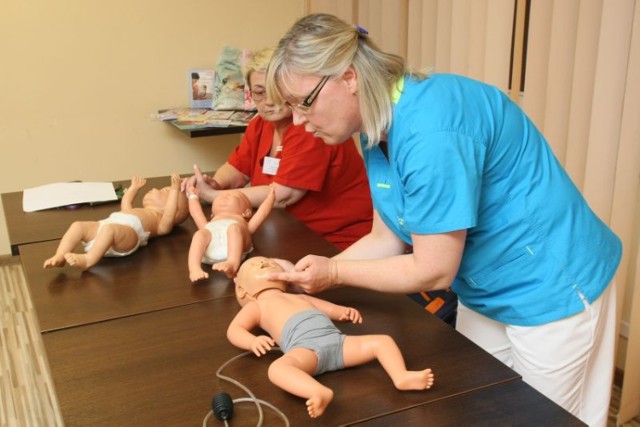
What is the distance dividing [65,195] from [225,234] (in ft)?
3.34

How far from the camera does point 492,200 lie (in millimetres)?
1327

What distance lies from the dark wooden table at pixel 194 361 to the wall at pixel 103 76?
2.34 metres

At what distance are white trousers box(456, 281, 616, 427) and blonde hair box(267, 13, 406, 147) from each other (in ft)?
2.02

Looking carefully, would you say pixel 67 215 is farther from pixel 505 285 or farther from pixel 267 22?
pixel 267 22

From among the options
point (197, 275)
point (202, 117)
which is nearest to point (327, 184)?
point (197, 275)

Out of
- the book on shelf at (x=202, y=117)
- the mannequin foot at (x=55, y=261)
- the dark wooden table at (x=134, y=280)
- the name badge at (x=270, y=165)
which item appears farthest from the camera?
the book on shelf at (x=202, y=117)

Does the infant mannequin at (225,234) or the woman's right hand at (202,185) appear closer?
the infant mannequin at (225,234)

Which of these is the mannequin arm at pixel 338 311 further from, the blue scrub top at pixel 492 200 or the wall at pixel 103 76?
the wall at pixel 103 76

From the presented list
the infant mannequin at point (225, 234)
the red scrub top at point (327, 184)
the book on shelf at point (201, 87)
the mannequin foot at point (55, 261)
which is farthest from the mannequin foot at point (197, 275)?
the book on shelf at point (201, 87)

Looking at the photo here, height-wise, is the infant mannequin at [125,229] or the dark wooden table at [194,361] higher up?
the infant mannequin at [125,229]

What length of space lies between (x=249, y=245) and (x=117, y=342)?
0.58 meters

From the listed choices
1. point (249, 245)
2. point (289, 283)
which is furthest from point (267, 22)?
point (289, 283)

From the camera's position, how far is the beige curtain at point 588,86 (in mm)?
2078

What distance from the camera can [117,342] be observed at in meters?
1.34
